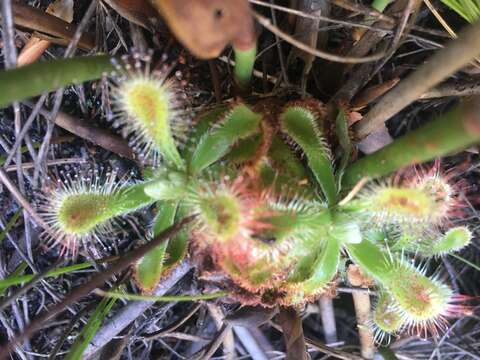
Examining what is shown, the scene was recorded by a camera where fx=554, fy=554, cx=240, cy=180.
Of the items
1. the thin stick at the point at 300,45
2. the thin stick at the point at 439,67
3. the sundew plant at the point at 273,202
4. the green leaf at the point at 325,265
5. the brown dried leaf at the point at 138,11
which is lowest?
the green leaf at the point at 325,265

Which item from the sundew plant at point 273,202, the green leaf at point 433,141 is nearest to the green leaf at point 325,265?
the sundew plant at point 273,202

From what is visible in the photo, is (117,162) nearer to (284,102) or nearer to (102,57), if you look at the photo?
(102,57)

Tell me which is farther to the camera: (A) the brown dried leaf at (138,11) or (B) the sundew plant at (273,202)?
(A) the brown dried leaf at (138,11)

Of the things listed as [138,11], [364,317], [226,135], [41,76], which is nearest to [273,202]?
[226,135]

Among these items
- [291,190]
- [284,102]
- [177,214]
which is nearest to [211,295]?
[177,214]

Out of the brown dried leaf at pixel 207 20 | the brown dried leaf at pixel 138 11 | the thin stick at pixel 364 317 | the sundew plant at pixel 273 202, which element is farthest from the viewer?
the thin stick at pixel 364 317

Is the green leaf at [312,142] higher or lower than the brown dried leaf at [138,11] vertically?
lower

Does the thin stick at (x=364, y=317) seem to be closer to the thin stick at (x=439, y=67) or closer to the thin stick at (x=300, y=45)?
the thin stick at (x=439, y=67)
